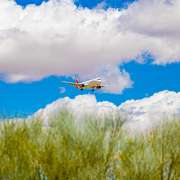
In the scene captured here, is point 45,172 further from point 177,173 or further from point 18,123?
point 177,173

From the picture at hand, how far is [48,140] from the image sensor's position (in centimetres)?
1994

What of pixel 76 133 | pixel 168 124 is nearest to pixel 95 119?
pixel 76 133

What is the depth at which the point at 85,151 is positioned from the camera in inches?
796

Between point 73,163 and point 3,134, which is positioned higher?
point 3,134

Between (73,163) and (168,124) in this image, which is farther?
(168,124)

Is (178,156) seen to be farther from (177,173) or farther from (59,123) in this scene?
(59,123)

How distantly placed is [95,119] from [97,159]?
6.19 feet

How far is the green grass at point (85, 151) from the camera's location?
1936 cm

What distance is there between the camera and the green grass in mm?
19359

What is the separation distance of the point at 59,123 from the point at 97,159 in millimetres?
2311

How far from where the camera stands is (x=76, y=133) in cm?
2039

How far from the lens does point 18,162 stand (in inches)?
770

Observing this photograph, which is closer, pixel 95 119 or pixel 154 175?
pixel 154 175

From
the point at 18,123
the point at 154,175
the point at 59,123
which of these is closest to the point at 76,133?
the point at 59,123
